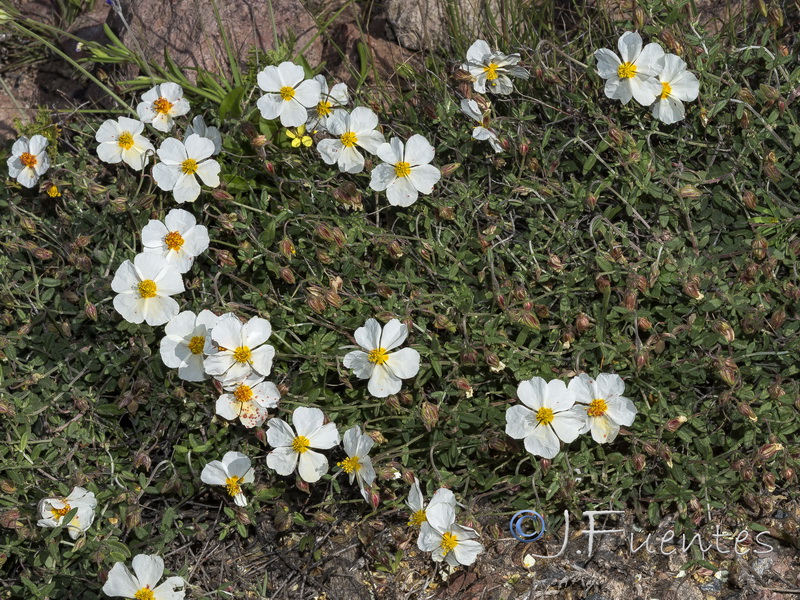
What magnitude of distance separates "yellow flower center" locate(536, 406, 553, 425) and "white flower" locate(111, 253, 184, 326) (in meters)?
1.31

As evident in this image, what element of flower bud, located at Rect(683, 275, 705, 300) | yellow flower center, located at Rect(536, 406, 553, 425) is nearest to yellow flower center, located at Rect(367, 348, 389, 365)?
yellow flower center, located at Rect(536, 406, 553, 425)

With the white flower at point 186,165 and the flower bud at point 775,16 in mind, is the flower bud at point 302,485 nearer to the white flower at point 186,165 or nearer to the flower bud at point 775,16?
the white flower at point 186,165

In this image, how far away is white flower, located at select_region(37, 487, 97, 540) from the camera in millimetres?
2619

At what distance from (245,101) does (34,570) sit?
78.3 inches

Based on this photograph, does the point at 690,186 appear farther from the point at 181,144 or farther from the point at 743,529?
the point at 181,144

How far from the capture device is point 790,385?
2.71 m

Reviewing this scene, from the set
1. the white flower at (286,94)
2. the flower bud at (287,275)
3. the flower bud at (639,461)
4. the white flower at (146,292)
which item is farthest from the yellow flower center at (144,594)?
the white flower at (286,94)

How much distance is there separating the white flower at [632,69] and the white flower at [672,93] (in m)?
0.03

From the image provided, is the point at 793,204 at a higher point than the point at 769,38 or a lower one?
lower

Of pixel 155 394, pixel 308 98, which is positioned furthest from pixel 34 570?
pixel 308 98

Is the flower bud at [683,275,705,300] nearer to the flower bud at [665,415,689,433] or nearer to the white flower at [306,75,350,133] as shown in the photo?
the flower bud at [665,415,689,433]

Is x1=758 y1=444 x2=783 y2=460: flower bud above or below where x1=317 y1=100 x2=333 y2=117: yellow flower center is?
below
